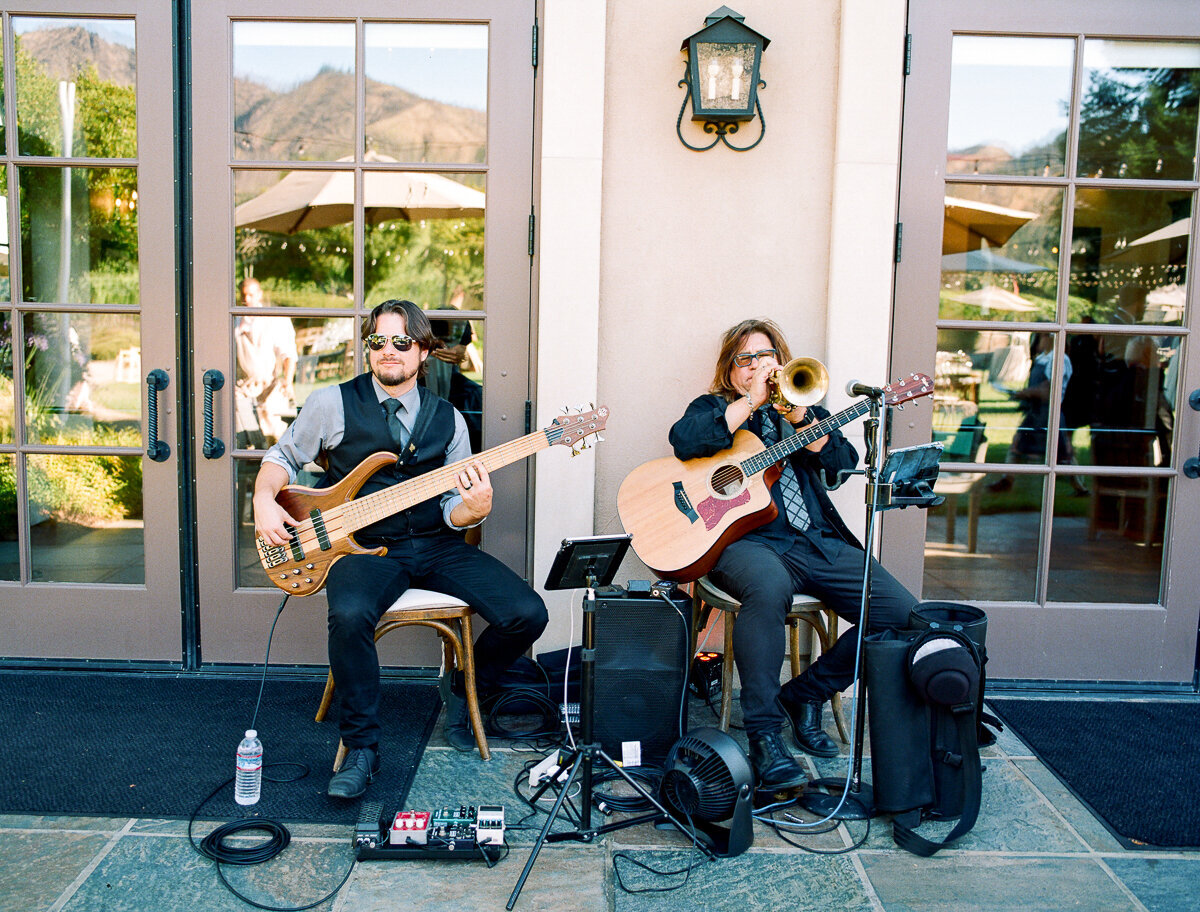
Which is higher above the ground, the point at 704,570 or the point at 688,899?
the point at 704,570

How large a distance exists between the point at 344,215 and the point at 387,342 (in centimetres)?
69

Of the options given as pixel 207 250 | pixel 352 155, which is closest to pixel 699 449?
pixel 352 155

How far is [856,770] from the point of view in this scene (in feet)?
8.27

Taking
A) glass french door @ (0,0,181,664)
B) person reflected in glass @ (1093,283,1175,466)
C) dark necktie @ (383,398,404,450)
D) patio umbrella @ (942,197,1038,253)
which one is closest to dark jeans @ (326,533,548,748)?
dark necktie @ (383,398,404,450)

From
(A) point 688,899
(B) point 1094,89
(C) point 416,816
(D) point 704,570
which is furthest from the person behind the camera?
(B) point 1094,89

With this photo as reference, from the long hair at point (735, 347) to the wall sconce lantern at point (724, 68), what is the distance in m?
0.71

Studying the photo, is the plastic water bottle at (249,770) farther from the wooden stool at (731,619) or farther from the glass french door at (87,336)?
the wooden stool at (731,619)

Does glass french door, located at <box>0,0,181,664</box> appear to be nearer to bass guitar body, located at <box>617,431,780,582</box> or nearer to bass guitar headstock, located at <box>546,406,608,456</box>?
bass guitar headstock, located at <box>546,406,608,456</box>

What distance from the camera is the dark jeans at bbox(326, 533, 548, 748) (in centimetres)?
257

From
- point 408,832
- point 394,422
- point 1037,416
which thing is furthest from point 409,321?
point 1037,416

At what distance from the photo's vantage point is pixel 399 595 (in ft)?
8.96

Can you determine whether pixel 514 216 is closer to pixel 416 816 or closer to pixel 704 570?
pixel 704 570

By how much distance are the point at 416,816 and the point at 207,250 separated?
2106 mm

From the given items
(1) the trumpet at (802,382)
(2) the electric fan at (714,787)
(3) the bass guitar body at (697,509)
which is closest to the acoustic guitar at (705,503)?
(3) the bass guitar body at (697,509)
